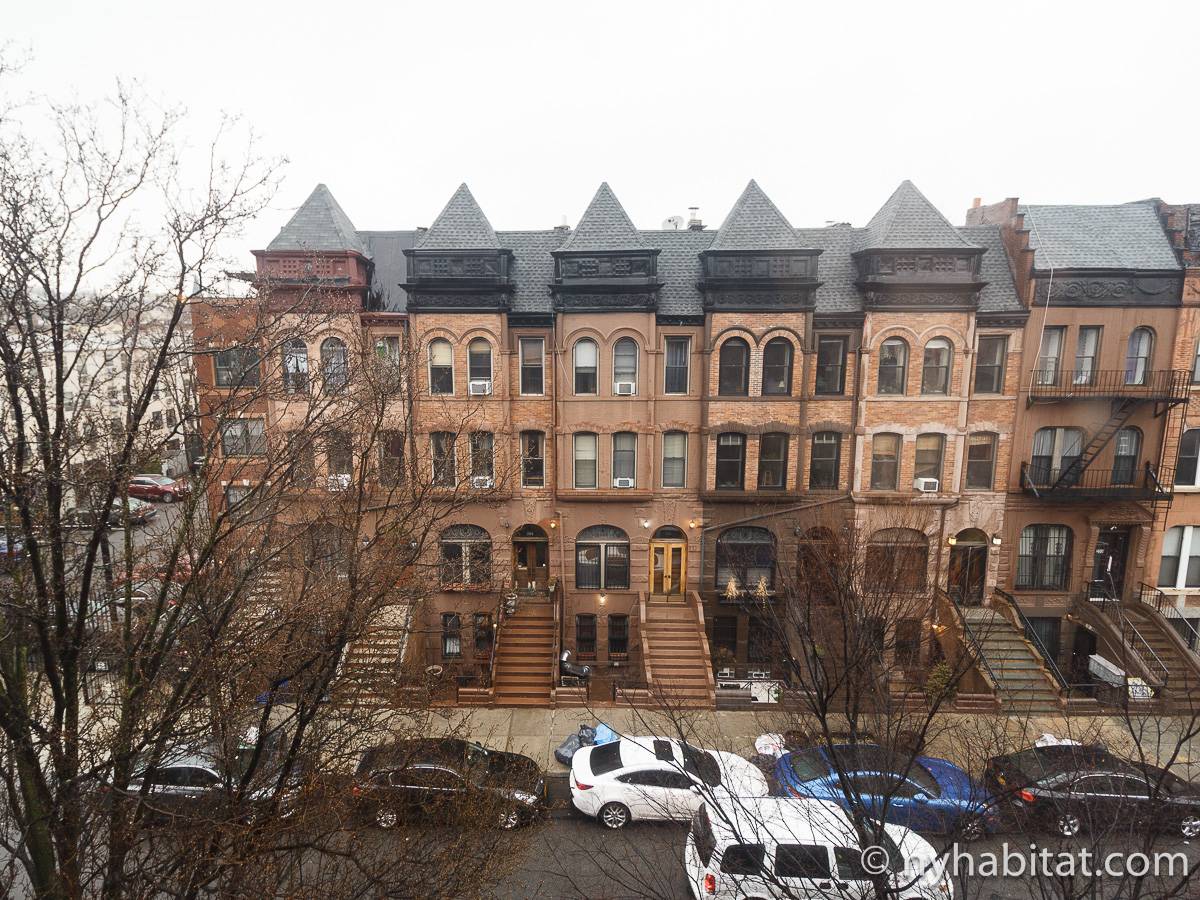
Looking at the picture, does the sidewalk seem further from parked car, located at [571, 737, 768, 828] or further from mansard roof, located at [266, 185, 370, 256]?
mansard roof, located at [266, 185, 370, 256]

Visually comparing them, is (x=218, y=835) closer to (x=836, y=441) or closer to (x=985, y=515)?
(x=836, y=441)

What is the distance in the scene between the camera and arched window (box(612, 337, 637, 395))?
19484 millimetres

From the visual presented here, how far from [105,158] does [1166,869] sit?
16.8 m

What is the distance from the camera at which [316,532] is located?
13.5 metres

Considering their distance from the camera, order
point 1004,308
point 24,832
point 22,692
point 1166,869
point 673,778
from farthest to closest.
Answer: point 1004,308
point 673,778
point 1166,869
point 22,692
point 24,832

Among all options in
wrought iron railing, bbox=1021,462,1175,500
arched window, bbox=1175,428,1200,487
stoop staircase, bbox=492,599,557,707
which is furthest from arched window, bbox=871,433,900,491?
stoop staircase, bbox=492,599,557,707

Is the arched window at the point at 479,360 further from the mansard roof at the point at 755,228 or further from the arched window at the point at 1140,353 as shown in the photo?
the arched window at the point at 1140,353

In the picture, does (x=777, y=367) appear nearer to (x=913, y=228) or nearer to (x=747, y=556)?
(x=913, y=228)

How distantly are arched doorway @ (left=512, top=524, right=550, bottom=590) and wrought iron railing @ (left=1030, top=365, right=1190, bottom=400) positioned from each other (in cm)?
1572

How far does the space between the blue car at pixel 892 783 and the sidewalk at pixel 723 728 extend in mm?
1876

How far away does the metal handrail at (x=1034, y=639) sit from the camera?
1786 centimetres

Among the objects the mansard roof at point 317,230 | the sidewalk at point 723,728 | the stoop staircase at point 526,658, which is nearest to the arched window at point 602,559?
the stoop staircase at point 526,658

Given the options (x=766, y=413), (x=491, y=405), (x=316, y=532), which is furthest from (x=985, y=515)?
(x=316, y=532)

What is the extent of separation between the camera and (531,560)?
2097 cm
